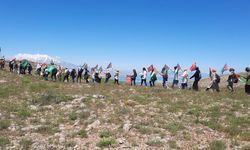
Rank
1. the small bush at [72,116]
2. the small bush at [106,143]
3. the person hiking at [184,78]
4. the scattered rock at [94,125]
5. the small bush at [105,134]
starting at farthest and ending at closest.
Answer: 1. the person hiking at [184,78]
2. the small bush at [72,116]
3. the scattered rock at [94,125]
4. the small bush at [105,134]
5. the small bush at [106,143]

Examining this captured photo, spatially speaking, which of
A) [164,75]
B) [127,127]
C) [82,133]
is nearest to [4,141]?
[82,133]

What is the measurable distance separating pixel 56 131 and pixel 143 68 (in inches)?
899

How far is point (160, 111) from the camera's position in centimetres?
2038

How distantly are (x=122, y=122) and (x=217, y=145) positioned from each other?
219 inches

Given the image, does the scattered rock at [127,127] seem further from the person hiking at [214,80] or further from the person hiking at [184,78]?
the person hiking at [184,78]

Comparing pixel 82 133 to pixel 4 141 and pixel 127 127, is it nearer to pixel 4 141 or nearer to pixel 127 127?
pixel 127 127

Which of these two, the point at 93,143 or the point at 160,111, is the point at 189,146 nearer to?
the point at 93,143

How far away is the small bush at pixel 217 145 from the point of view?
550 inches

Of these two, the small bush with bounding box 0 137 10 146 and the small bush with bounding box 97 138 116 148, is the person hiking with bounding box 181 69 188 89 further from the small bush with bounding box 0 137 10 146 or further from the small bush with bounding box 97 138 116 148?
the small bush with bounding box 0 137 10 146

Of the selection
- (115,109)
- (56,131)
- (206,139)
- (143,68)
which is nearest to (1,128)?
(56,131)

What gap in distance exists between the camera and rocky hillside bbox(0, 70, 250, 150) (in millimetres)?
14586

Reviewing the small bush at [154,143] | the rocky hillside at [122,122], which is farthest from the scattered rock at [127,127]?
the small bush at [154,143]

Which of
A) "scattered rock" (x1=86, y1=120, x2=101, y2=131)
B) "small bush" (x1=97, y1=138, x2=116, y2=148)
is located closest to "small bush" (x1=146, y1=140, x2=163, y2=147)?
"small bush" (x1=97, y1=138, x2=116, y2=148)

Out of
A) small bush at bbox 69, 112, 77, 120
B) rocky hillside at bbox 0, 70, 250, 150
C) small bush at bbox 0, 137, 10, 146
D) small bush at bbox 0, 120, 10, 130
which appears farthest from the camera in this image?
small bush at bbox 69, 112, 77, 120
